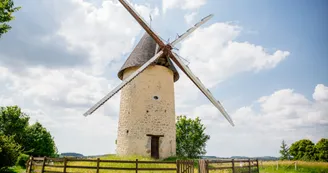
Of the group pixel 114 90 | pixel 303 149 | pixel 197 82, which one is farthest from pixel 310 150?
pixel 114 90

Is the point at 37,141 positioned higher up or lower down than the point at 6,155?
higher up

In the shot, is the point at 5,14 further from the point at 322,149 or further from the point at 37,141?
the point at 322,149

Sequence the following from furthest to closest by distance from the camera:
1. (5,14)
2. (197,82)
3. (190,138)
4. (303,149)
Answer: (303,149) < (190,138) < (197,82) < (5,14)

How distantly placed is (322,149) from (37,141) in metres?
47.2

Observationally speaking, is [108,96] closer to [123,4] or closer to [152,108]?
[152,108]

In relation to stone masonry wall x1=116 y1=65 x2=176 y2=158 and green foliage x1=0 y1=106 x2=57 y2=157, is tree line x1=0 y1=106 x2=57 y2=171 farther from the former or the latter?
stone masonry wall x1=116 y1=65 x2=176 y2=158

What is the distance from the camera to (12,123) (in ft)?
95.7

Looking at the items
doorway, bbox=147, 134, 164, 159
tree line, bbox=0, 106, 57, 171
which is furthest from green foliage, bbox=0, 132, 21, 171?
tree line, bbox=0, 106, 57, 171

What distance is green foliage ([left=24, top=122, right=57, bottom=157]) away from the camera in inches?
1136

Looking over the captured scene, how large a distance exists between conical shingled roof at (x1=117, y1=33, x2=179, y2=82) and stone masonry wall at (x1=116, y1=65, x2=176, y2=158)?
446 mm

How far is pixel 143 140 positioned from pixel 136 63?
5.37 metres

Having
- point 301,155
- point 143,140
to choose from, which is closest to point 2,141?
point 143,140

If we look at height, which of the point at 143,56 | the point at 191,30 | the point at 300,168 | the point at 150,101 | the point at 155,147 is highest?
the point at 191,30

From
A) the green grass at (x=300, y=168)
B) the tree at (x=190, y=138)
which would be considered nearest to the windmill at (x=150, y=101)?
the green grass at (x=300, y=168)
